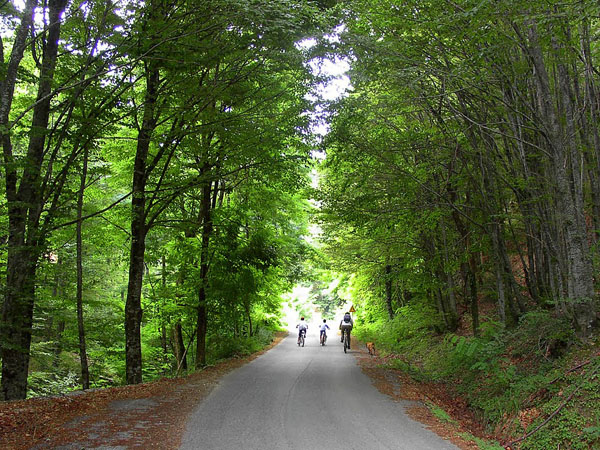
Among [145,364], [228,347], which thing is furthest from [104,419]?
[145,364]

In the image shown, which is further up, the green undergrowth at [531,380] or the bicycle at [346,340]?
the green undergrowth at [531,380]

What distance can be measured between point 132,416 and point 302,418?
2.99 metres

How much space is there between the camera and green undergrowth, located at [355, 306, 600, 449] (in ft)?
20.6

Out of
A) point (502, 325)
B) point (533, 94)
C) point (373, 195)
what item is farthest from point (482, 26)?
point (502, 325)

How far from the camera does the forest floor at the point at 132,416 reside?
19.7 feet

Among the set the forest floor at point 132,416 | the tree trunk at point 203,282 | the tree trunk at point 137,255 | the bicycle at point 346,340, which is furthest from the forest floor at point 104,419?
the bicycle at point 346,340

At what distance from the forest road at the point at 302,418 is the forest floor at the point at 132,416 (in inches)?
13.2

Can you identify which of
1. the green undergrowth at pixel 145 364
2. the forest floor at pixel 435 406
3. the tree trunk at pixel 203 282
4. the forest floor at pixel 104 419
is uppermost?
the tree trunk at pixel 203 282

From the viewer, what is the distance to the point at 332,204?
41.8 ft

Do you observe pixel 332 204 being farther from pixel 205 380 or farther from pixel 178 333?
pixel 178 333

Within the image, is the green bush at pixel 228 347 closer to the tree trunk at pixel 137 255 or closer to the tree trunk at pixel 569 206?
the tree trunk at pixel 137 255

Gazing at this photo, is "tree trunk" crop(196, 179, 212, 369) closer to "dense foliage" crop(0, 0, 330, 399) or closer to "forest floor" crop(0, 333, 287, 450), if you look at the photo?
"dense foliage" crop(0, 0, 330, 399)

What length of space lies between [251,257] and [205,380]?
4510 millimetres

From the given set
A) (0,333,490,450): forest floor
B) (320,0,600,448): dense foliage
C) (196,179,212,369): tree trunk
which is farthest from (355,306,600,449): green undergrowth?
(196,179,212,369): tree trunk
